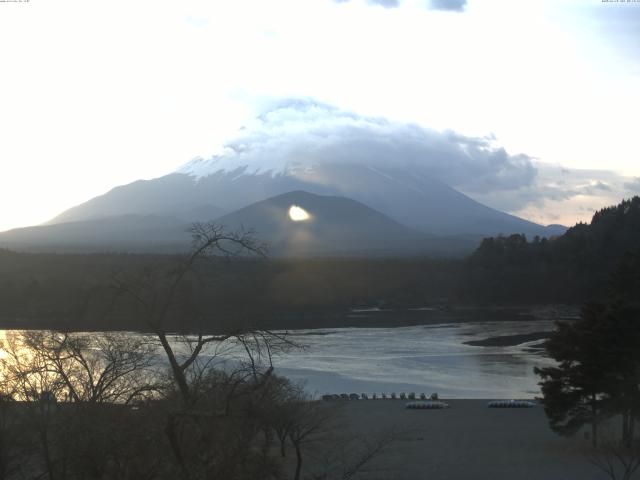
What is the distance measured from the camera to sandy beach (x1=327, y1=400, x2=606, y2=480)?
1016 centimetres

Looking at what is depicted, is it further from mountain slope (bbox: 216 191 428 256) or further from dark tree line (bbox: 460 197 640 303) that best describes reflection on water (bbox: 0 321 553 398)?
mountain slope (bbox: 216 191 428 256)

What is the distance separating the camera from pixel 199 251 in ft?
11.4

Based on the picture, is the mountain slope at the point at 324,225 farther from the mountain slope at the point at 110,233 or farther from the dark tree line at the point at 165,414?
the dark tree line at the point at 165,414

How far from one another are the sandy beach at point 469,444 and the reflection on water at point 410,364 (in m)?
2.30

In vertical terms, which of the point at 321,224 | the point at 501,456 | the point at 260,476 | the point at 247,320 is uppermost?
the point at 321,224

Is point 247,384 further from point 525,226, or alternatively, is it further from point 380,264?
point 525,226

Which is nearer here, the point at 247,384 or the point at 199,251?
the point at 199,251

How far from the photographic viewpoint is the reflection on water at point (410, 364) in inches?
710

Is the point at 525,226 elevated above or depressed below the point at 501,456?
above

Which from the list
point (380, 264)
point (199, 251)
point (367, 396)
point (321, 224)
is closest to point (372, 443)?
point (367, 396)

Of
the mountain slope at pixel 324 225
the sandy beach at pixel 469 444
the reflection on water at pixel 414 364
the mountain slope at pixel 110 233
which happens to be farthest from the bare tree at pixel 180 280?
the mountain slope at pixel 324 225

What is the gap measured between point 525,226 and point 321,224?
2875 inches

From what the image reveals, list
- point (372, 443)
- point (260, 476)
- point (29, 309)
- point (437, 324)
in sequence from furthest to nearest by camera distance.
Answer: point (437, 324)
point (29, 309)
point (372, 443)
point (260, 476)

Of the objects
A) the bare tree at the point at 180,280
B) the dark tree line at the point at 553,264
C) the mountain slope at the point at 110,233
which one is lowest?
the bare tree at the point at 180,280
